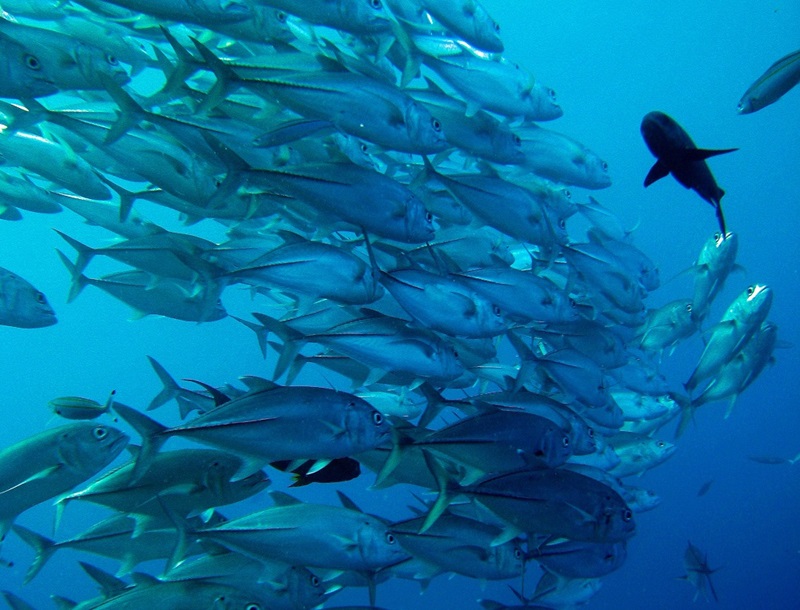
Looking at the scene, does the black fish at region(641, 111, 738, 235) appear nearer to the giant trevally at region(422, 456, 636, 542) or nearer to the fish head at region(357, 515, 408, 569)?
the giant trevally at region(422, 456, 636, 542)

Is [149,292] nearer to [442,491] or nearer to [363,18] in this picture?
[363,18]

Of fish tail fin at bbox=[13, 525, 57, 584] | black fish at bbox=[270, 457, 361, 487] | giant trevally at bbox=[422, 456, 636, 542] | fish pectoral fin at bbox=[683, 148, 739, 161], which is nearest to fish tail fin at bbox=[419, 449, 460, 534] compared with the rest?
giant trevally at bbox=[422, 456, 636, 542]

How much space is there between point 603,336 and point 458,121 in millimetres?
2196

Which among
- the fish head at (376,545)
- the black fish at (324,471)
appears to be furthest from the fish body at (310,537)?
the black fish at (324,471)

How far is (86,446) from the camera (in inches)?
114

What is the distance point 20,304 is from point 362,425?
2.31 meters

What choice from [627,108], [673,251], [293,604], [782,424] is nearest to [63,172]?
[293,604]

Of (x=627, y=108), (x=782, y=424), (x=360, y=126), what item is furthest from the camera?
(x=627, y=108)

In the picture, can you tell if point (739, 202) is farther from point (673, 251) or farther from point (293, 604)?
point (293, 604)

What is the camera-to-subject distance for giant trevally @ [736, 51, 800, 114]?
2.97m

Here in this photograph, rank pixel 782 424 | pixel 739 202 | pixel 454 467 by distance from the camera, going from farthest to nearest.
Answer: pixel 739 202
pixel 782 424
pixel 454 467

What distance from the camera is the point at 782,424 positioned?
3088 cm

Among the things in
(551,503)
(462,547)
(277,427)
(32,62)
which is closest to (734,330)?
(551,503)

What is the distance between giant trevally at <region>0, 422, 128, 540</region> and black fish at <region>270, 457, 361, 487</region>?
0.95 metres
